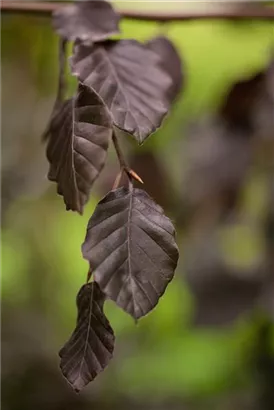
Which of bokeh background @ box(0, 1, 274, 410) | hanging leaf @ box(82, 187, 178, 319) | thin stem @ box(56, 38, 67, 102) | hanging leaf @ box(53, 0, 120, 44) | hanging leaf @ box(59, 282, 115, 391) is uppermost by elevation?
hanging leaf @ box(53, 0, 120, 44)

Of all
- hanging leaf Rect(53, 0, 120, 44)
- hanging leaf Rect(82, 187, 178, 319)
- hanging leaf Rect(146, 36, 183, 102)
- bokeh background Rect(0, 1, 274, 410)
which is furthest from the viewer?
bokeh background Rect(0, 1, 274, 410)

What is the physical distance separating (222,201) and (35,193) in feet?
1.75

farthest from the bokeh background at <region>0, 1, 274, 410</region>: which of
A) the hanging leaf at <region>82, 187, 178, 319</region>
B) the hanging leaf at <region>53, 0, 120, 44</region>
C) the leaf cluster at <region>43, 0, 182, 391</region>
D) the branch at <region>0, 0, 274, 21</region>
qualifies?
the hanging leaf at <region>82, 187, 178, 319</region>

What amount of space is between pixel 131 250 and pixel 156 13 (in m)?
0.43

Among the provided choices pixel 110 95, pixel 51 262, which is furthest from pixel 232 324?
pixel 110 95

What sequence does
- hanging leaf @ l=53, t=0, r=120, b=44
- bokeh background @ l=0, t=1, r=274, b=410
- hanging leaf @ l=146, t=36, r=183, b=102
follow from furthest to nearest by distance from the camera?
1. bokeh background @ l=0, t=1, r=274, b=410
2. hanging leaf @ l=146, t=36, r=183, b=102
3. hanging leaf @ l=53, t=0, r=120, b=44

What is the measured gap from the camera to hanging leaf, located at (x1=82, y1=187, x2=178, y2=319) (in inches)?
18.6

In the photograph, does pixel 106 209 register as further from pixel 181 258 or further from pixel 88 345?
pixel 181 258

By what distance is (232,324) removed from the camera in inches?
48.1

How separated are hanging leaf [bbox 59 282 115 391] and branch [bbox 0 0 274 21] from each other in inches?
14.6

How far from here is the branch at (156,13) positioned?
775 millimetres

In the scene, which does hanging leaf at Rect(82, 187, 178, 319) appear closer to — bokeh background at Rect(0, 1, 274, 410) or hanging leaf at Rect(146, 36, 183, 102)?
hanging leaf at Rect(146, 36, 183, 102)

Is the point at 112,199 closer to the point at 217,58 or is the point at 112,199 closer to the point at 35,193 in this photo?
the point at 35,193

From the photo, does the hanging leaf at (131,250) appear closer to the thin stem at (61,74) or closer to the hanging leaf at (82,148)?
the hanging leaf at (82,148)
